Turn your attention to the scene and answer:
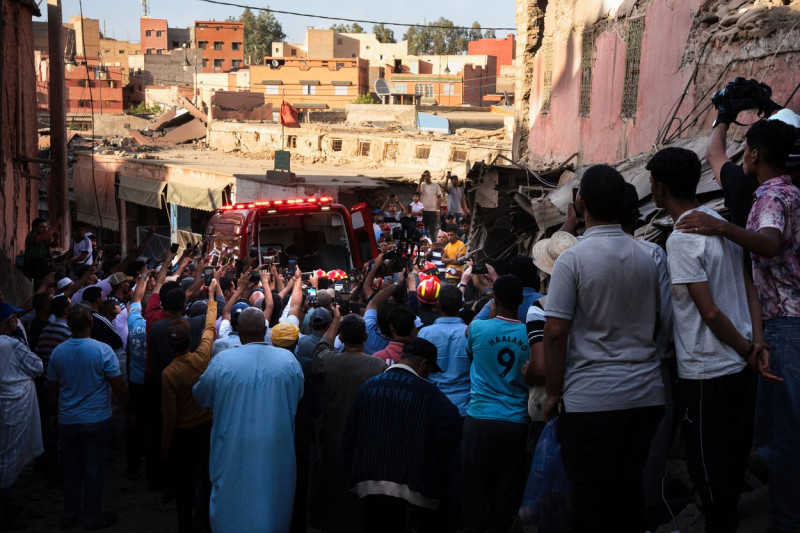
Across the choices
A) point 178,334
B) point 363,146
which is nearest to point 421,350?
point 178,334

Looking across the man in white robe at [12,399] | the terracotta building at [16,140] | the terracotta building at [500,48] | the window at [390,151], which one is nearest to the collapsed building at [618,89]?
the man in white robe at [12,399]

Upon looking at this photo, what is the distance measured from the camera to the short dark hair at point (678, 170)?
12.3ft

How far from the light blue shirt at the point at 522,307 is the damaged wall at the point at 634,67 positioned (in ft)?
10.0

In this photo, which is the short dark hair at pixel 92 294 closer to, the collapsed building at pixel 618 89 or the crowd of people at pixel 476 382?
the crowd of people at pixel 476 382

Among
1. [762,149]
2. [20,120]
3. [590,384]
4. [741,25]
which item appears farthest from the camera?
[20,120]

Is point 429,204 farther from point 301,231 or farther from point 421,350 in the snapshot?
point 421,350

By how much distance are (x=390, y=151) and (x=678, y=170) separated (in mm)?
28997

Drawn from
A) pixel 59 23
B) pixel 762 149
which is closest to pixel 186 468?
pixel 762 149

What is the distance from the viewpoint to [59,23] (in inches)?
624

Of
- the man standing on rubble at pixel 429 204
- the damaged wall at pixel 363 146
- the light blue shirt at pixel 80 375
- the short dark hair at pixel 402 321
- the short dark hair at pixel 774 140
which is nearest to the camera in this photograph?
the short dark hair at pixel 774 140

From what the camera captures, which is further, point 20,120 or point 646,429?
point 20,120

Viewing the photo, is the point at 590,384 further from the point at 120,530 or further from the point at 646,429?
the point at 120,530

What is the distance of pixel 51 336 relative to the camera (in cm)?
741

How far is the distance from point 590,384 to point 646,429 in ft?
1.09
